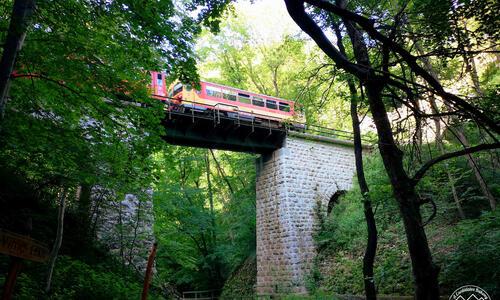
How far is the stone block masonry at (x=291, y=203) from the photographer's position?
12812 millimetres

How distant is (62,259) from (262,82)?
17.4 metres

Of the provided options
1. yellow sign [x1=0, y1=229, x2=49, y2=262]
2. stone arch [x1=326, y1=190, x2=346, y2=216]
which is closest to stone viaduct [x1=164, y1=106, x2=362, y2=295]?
stone arch [x1=326, y1=190, x2=346, y2=216]

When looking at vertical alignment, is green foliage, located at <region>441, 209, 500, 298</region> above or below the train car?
below

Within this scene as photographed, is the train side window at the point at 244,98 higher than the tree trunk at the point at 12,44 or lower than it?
higher

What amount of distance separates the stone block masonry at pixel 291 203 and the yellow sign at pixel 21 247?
1065cm

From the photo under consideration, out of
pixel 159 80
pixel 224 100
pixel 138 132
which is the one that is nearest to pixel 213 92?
pixel 224 100

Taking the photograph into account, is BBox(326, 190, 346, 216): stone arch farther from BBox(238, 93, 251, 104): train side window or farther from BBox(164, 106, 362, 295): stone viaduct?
BBox(238, 93, 251, 104): train side window

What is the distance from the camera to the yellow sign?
243cm

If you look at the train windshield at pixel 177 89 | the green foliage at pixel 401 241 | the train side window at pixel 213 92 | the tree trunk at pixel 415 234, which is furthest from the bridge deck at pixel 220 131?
the tree trunk at pixel 415 234

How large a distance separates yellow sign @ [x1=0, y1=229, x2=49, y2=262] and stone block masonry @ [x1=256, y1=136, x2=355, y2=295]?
34.9 ft

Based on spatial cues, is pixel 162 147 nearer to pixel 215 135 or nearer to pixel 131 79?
pixel 131 79

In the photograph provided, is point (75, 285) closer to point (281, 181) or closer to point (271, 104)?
point (281, 181)

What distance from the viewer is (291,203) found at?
44.2 ft

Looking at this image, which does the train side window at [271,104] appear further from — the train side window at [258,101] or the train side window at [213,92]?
the train side window at [213,92]
